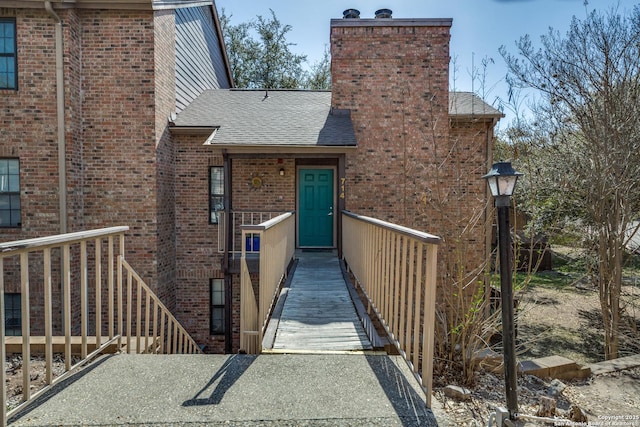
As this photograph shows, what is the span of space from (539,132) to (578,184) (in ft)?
6.07

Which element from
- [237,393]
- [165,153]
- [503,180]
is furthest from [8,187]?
[503,180]

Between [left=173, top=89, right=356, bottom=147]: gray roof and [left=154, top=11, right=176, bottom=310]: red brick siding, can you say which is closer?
[left=173, top=89, right=356, bottom=147]: gray roof

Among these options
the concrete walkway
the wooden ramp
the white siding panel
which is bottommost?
the wooden ramp

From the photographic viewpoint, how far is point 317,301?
5.70m

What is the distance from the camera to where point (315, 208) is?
10.9 m

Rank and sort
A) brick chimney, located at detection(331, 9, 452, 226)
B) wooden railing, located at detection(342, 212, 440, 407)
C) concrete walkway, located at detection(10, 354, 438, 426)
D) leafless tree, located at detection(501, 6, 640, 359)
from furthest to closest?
brick chimney, located at detection(331, 9, 452, 226)
leafless tree, located at detection(501, 6, 640, 359)
wooden railing, located at detection(342, 212, 440, 407)
concrete walkway, located at detection(10, 354, 438, 426)

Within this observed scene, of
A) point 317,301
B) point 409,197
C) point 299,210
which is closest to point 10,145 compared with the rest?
point 299,210

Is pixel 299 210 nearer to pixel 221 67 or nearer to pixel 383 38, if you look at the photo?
pixel 383 38

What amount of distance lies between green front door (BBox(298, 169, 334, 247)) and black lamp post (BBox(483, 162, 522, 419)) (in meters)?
7.89

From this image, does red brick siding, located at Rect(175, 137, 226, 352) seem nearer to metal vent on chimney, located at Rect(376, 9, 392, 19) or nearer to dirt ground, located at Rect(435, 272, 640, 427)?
metal vent on chimney, located at Rect(376, 9, 392, 19)

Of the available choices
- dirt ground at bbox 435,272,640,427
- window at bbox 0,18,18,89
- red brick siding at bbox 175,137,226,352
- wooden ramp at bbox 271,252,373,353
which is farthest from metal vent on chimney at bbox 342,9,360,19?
dirt ground at bbox 435,272,640,427

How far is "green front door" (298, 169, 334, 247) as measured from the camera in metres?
10.9

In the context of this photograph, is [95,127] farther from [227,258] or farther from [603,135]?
[603,135]

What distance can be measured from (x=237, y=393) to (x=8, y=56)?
9.10 metres
